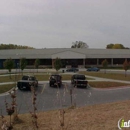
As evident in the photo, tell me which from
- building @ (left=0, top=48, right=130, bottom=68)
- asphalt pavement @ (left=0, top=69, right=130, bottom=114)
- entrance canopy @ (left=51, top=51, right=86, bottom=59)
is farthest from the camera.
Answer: building @ (left=0, top=48, right=130, bottom=68)

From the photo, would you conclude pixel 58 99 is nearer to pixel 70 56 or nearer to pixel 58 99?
pixel 58 99

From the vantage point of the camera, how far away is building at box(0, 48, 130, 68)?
2489 inches

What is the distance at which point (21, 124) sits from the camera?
643 centimetres

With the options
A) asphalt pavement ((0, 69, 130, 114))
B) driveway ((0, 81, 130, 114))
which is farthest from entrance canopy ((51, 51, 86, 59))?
driveway ((0, 81, 130, 114))

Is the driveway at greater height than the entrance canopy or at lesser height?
lesser

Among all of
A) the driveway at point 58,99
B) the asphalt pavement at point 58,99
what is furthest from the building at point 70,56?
the driveway at point 58,99

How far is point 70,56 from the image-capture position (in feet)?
207

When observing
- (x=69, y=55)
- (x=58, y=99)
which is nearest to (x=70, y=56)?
(x=69, y=55)

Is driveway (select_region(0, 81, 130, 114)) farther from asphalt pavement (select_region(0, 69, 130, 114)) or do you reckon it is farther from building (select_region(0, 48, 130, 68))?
building (select_region(0, 48, 130, 68))

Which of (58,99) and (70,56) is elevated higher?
(70,56)

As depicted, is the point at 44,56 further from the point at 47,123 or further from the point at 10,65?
the point at 47,123

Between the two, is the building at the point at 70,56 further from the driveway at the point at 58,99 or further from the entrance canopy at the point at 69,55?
the driveway at the point at 58,99

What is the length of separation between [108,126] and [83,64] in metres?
59.7

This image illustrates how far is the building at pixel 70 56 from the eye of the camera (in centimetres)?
6322
